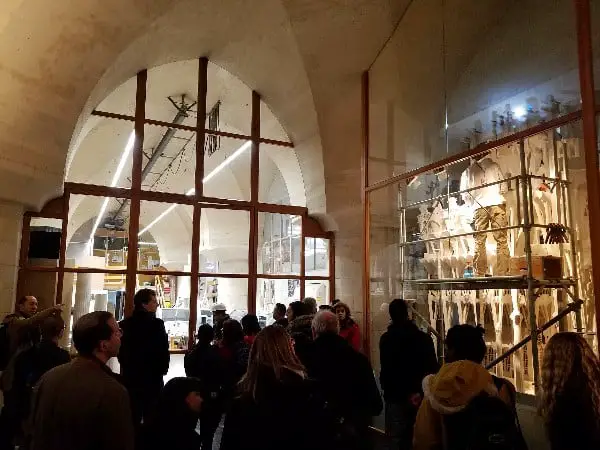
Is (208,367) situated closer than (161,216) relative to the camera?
Yes

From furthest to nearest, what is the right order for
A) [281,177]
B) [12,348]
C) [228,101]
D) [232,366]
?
[281,177] → [228,101] → [12,348] → [232,366]

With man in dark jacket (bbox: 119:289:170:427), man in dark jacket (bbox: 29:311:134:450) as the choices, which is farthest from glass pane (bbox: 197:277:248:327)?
man in dark jacket (bbox: 29:311:134:450)

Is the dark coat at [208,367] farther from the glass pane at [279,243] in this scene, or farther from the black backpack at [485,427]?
the glass pane at [279,243]

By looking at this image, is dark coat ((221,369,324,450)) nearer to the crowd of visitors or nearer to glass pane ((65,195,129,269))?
the crowd of visitors

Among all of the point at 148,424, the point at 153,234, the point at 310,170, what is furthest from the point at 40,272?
the point at 148,424

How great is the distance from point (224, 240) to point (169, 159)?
1503 mm

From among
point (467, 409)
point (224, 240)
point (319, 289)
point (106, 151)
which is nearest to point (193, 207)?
point (224, 240)

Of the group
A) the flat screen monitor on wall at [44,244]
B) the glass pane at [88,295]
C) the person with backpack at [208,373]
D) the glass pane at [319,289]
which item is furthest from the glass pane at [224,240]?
the person with backpack at [208,373]

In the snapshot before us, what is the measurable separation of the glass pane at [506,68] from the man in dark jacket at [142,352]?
166 inches

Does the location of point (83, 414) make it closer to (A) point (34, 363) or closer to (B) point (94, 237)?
(A) point (34, 363)

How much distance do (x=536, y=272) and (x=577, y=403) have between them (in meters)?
3.19

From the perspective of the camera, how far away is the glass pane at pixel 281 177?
26.6 ft

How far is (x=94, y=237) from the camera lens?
7215mm

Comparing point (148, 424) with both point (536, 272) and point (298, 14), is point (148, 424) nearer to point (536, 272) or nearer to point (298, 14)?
point (536, 272)
